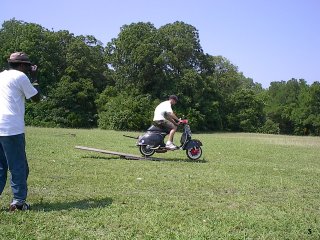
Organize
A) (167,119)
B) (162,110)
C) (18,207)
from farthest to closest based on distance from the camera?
(167,119), (162,110), (18,207)

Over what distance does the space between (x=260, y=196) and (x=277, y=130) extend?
55309 mm

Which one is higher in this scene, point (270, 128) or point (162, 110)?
point (162, 110)

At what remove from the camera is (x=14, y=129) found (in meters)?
5.44

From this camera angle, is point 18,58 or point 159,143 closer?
point 18,58

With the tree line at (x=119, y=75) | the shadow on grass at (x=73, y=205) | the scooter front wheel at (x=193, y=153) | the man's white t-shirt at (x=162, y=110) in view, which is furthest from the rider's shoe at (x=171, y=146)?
the tree line at (x=119, y=75)

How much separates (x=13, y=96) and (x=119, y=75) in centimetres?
4393

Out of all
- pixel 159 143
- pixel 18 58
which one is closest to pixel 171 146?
pixel 159 143

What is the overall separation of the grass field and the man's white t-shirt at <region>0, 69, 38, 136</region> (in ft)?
3.79

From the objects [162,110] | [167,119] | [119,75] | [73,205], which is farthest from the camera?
[119,75]

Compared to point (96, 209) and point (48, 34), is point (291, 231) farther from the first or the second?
point (48, 34)

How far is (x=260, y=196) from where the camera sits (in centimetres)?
706

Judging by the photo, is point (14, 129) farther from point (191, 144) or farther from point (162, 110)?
point (191, 144)

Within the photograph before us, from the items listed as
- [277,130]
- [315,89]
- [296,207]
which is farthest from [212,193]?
[315,89]

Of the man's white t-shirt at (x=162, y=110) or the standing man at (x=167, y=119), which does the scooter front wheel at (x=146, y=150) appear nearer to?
the standing man at (x=167, y=119)
